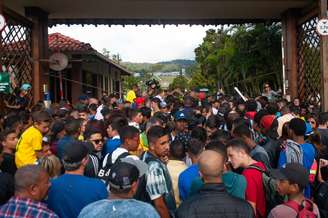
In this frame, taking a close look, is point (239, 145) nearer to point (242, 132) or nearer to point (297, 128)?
point (242, 132)

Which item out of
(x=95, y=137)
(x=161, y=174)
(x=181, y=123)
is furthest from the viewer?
(x=181, y=123)

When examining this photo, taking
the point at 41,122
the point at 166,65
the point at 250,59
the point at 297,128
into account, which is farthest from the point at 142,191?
the point at 166,65

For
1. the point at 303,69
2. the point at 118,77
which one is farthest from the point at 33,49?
the point at 118,77

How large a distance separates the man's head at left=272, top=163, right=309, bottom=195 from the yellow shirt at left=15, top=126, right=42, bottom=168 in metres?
3.20

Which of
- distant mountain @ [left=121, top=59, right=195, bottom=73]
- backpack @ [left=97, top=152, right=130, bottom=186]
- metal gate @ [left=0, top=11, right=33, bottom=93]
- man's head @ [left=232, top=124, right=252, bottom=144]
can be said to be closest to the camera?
backpack @ [left=97, top=152, right=130, bottom=186]

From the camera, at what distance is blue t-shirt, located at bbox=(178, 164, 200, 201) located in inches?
166

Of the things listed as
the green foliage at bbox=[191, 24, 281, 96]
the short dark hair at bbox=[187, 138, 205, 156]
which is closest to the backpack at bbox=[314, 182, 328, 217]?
the short dark hair at bbox=[187, 138, 205, 156]

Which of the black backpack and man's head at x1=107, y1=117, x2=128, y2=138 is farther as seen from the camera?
man's head at x1=107, y1=117, x2=128, y2=138

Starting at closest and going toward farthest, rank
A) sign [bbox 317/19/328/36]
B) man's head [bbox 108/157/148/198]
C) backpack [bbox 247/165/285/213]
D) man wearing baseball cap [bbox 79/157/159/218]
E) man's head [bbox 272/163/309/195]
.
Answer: man wearing baseball cap [bbox 79/157/159/218]
man's head [bbox 108/157/148/198]
man's head [bbox 272/163/309/195]
backpack [bbox 247/165/285/213]
sign [bbox 317/19/328/36]

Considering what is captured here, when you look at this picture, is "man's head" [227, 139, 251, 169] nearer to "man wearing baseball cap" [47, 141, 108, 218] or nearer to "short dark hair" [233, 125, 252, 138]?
"short dark hair" [233, 125, 252, 138]

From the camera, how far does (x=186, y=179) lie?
4242 millimetres

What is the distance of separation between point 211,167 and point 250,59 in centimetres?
1903

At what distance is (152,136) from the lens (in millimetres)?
4574

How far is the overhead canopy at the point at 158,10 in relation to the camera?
46.6 ft
